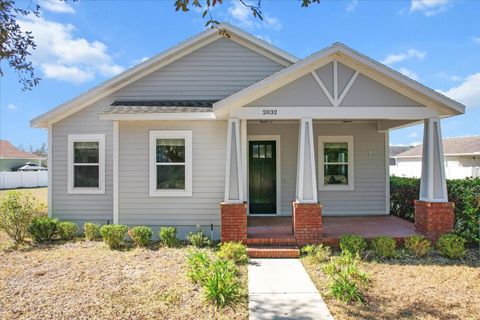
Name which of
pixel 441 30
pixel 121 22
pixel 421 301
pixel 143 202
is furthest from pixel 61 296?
pixel 441 30

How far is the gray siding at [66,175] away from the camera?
9.80m

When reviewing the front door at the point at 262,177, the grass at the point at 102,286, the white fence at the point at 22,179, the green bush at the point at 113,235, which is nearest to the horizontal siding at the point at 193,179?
the green bush at the point at 113,235

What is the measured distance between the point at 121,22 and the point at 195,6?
6.21 m

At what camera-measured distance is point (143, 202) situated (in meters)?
9.35

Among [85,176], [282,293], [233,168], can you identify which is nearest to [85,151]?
[85,176]

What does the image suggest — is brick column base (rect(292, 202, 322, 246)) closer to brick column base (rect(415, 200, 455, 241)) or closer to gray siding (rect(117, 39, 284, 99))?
brick column base (rect(415, 200, 455, 241))

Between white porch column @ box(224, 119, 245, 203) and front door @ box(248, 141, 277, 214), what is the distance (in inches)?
122

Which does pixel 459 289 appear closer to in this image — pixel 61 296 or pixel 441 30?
pixel 61 296

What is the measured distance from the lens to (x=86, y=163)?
9.90 meters

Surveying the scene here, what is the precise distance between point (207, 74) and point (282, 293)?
6976 millimetres

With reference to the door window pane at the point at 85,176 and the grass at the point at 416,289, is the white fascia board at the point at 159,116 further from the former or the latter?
the grass at the point at 416,289

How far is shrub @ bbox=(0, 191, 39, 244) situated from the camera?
8.84 meters

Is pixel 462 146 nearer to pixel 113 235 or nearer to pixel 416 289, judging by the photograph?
pixel 416 289

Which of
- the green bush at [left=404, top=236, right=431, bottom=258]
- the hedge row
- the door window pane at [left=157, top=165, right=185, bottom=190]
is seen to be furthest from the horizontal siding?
the hedge row
